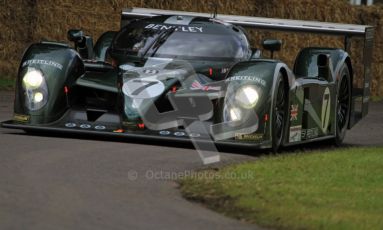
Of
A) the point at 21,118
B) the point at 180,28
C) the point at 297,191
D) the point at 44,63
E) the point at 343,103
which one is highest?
the point at 180,28

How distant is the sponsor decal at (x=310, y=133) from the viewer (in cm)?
1279

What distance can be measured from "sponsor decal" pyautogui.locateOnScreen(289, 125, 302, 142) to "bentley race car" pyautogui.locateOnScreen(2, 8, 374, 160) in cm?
1

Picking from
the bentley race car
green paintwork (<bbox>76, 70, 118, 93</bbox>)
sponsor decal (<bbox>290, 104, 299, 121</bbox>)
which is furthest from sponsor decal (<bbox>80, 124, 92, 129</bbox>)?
sponsor decal (<bbox>290, 104, 299, 121</bbox>)

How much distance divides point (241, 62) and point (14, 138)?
248 centimetres

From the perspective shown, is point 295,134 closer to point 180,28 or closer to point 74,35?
→ point 180,28

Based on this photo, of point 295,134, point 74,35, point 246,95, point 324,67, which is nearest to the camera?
point 246,95

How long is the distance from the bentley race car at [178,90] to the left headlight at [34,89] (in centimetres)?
1

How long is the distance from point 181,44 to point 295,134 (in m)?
1.65

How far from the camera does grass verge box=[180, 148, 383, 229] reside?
25.2 ft

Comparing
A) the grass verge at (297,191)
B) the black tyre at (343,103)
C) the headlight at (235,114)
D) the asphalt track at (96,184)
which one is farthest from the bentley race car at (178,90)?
the grass verge at (297,191)

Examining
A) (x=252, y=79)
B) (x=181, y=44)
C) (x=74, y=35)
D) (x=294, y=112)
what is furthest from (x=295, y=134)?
(x=74, y=35)

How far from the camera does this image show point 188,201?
8.30 metres

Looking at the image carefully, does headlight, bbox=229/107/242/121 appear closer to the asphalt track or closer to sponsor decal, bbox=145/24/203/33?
the asphalt track

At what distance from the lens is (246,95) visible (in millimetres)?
11492
